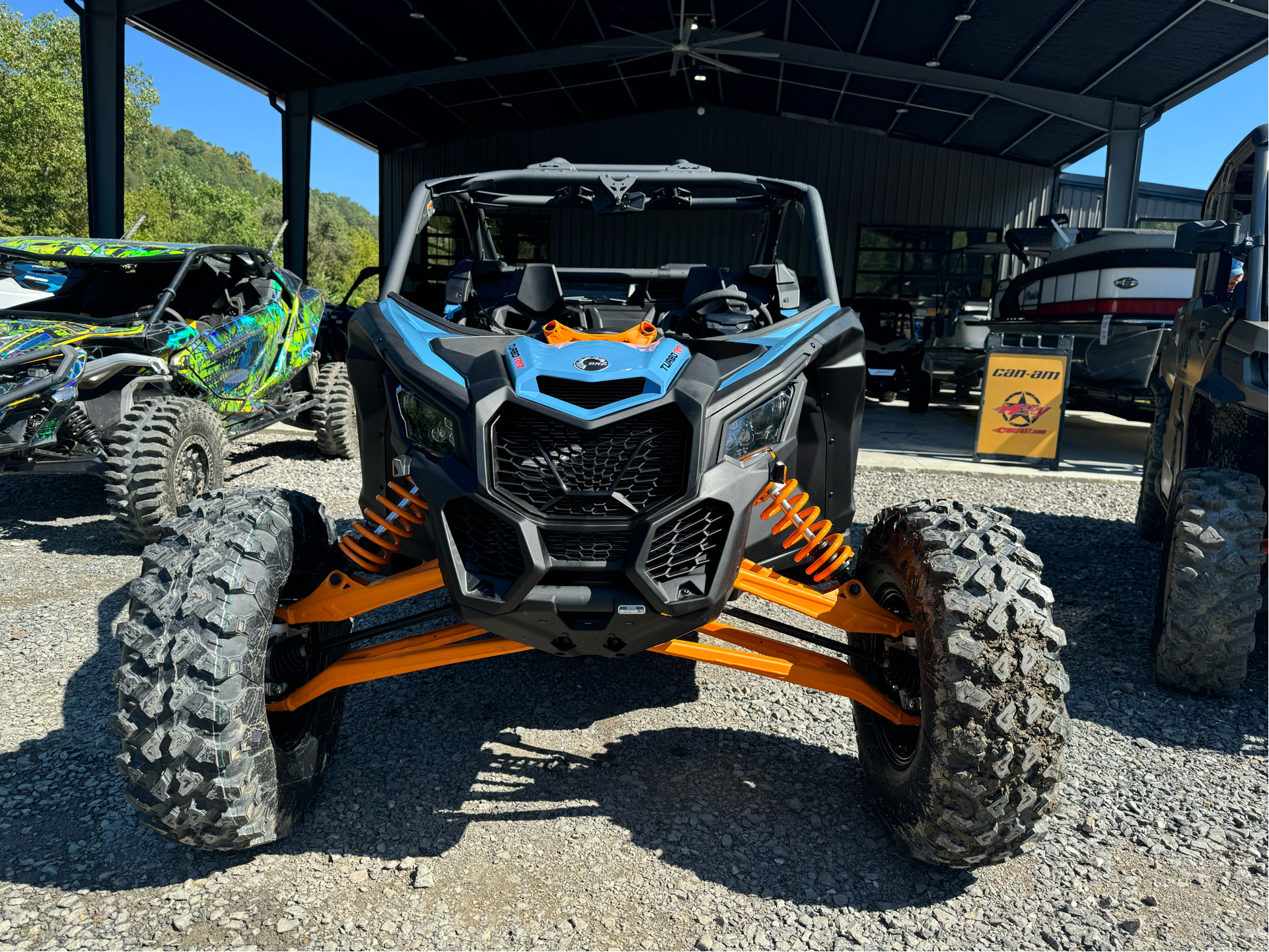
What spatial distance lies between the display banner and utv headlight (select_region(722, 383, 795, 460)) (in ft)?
22.1

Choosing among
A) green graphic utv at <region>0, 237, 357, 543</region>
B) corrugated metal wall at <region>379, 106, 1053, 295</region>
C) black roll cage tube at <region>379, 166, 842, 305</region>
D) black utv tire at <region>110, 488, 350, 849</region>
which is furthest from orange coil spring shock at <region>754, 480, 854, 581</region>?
corrugated metal wall at <region>379, 106, 1053, 295</region>

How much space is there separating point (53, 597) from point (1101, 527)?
667 centimetres

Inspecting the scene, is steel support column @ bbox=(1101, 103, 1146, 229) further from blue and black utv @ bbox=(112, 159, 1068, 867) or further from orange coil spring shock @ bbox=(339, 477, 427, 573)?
orange coil spring shock @ bbox=(339, 477, 427, 573)

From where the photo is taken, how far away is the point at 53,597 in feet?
14.6

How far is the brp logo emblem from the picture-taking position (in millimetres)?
8656

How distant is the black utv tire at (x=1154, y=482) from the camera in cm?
558

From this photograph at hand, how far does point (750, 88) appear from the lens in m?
19.7

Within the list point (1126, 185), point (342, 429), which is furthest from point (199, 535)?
point (1126, 185)

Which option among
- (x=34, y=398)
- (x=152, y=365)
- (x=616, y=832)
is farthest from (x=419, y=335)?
(x=152, y=365)

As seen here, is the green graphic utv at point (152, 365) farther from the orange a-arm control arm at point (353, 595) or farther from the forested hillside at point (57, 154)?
the forested hillside at point (57, 154)

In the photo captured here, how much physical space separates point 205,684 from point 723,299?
6.64 feet

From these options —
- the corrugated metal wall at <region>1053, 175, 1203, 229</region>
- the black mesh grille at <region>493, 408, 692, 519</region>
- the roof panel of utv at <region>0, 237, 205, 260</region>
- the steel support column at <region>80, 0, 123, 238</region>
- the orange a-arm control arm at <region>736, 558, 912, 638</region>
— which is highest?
the corrugated metal wall at <region>1053, 175, 1203, 229</region>

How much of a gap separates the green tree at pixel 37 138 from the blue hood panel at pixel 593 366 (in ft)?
105

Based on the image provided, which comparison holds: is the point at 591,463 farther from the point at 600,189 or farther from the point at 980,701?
the point at 600,189
